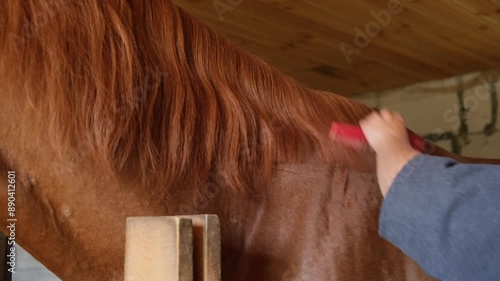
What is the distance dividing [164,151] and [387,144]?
0.84 ft

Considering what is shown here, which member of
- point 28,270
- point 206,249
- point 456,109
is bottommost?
point 28,270

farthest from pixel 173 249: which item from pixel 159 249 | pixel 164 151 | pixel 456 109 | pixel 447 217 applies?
pixel 456 109

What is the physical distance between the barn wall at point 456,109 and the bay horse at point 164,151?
90.8 inches

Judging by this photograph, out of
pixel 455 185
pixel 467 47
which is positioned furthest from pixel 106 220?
pixel 467 47

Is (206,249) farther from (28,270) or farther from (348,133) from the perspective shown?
(28,270)

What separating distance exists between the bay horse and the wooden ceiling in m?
1.03

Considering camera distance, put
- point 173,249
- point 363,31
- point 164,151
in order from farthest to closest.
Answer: point 363,31
point 164,151
point 173,249

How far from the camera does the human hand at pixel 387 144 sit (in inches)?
24.3

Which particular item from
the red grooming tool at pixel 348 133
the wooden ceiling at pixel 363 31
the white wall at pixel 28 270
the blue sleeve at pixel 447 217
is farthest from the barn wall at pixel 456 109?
the blue sleeve at pixel 447 217

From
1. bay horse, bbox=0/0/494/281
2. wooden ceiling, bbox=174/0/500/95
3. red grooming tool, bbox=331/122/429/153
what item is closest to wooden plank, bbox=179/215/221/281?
bay horse, bbox=0/0/494/281

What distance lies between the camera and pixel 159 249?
50 centimetres

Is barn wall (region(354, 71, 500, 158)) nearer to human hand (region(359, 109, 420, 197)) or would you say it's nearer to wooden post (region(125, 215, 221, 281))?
human hand (region(359, 109, 420, 197))

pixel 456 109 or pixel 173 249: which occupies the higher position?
pixel 456 109

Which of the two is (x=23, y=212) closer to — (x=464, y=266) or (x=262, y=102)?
(x=262, y=102)
